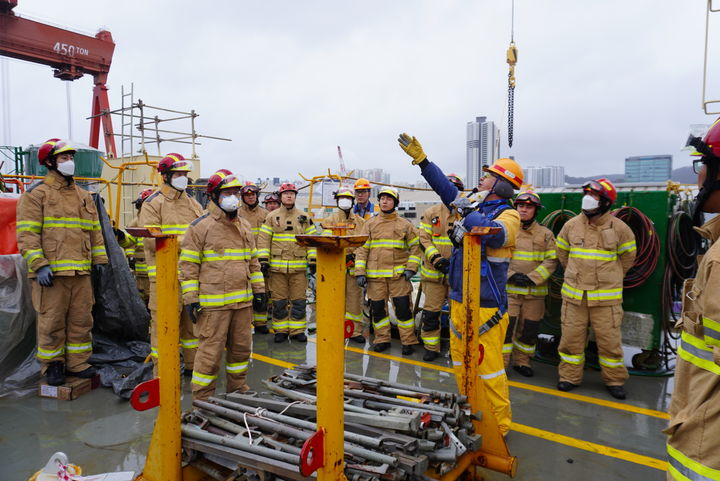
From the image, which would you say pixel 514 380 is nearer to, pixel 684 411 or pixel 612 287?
pixel 612 287

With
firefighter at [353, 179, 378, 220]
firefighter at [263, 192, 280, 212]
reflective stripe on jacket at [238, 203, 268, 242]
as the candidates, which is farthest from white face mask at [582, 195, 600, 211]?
firefighter at [263, 192, 280, 212]

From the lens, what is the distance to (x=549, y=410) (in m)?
4.32

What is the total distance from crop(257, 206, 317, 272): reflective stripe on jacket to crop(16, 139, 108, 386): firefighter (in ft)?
7.41

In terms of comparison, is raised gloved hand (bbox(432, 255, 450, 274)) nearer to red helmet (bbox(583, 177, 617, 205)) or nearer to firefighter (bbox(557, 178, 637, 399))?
firefighter (bbox(557, 178, 637, 399))

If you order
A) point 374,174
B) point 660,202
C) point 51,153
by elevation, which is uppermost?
point 374,174

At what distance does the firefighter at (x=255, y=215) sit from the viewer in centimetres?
677

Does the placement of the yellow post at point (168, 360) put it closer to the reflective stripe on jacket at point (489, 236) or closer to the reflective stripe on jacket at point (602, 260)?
the reflective stripe on jacket at point (489, 236)

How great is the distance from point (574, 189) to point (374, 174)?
32155mm

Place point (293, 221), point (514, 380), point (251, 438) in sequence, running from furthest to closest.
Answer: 1. point (293, 221)
2. point (514, 380)
3. point (251, 438)

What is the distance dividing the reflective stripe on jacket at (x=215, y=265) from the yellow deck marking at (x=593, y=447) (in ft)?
8.97

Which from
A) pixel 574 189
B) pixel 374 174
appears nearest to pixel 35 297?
pixel 574 189

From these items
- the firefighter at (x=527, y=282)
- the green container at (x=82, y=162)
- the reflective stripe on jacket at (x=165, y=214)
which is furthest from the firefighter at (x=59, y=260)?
the green container at (x=82, y=162)

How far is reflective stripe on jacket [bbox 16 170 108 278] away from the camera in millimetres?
4312

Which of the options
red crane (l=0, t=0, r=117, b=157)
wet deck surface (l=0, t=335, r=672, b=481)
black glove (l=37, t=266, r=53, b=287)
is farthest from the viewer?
red crane (l=0, t=0, r=117, b=157)
